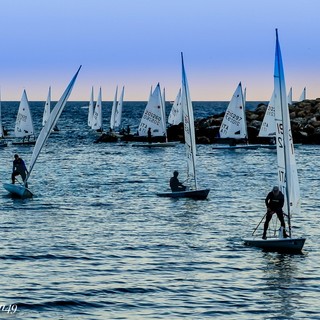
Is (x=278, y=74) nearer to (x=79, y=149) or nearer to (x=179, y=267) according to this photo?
(x=179, y=267)

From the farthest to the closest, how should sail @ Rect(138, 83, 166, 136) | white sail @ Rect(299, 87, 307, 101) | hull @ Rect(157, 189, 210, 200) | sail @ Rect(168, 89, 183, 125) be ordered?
1. white sail @ Rect(299, 87, 307, 101)
2. sail @ Rect(168, 89, 183, 125)
3. sail @ Rect(138, 83, 166, 136)
4. hull @ Rect(157, 189, 210, 200)

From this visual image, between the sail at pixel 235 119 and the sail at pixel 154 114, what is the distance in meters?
6.73

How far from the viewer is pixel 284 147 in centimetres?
3244

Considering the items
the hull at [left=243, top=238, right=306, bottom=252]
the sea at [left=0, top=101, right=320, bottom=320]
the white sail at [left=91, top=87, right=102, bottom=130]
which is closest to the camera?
the sea at [left=0, top=101, right=320, bottom=320]

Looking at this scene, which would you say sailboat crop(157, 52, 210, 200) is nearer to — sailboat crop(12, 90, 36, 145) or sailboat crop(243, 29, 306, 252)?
sailboat crop(243, 29, 306, 252)

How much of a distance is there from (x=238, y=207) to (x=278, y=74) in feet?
50.2

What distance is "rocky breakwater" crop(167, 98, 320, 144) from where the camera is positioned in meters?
103

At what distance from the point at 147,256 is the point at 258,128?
76.0 metres

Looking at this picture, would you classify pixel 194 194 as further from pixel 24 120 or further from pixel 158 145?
pixel 24 120

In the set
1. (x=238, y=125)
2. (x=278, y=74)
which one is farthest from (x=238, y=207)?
(x=238, y=125)

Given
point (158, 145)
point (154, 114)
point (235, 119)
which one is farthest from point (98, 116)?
point (235, 119)

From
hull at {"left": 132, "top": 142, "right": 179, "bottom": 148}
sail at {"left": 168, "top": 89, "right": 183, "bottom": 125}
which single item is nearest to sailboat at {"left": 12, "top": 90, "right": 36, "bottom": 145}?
hull at {"left": 132, "top": 142, "right": 179, "bottom": 148}

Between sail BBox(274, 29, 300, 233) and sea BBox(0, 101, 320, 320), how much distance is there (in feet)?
5.61

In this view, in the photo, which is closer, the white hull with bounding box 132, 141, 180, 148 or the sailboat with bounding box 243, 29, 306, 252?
the sailboat with bounding box 243, 29, 306, 252
